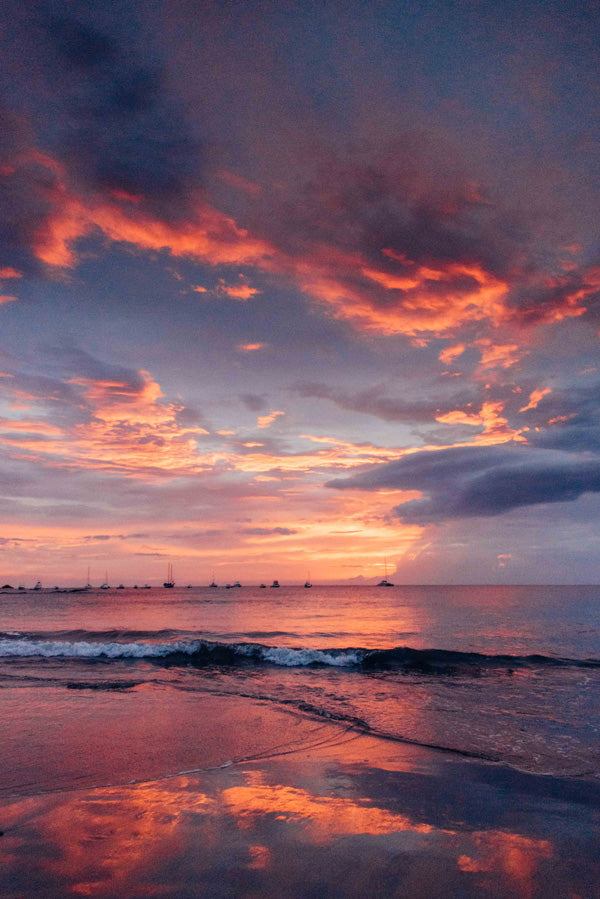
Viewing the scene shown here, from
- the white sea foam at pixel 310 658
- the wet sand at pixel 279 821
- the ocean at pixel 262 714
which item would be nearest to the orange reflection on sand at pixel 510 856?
the wet sand at pixel 279 821

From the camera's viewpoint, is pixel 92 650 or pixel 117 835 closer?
pixel 117 835

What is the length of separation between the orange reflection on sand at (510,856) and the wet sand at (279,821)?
0.02 metres

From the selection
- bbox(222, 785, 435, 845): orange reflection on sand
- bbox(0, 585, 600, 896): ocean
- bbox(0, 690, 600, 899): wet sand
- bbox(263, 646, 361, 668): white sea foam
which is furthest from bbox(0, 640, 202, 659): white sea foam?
bbox(222, 785, 435, 845): orange reflection on sand

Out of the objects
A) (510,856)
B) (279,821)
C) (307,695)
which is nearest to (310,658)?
(307,695)

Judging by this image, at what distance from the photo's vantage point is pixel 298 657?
25.4 m

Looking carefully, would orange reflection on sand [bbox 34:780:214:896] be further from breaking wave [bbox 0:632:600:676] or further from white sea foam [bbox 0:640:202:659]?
white sea foam [bbox 0:640:202:659]

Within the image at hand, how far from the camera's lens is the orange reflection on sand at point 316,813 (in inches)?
265

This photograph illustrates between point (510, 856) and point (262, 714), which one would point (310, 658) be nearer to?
point (262, 714)

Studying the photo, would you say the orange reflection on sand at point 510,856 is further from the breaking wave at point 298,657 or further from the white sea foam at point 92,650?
the white sea foam at point 92,650

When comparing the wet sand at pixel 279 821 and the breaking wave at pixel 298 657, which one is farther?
the breaking wave at pixel 298 657

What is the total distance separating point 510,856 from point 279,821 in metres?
2.99

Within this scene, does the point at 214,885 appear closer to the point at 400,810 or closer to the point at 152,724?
the point at 400,810

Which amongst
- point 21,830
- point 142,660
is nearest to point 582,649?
point 142,660

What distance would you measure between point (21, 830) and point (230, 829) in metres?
2.76
